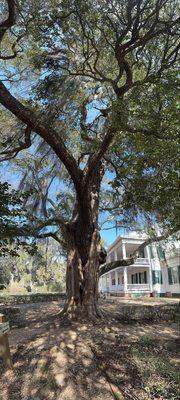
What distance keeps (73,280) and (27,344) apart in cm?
395

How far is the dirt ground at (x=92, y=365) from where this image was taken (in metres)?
5.54

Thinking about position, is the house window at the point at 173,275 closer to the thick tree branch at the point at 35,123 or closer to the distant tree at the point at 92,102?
the distant tree at the point at 92,102

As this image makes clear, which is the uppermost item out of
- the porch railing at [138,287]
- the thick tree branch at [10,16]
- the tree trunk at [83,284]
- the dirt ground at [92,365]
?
the thick tree branch at [10,16]

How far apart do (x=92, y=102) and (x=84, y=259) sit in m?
5.41

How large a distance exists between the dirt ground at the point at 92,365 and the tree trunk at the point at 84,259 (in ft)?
5.16

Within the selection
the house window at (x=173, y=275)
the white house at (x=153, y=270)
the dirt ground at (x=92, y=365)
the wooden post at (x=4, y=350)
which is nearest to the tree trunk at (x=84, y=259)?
the dirt ground at (x=92, y=365)

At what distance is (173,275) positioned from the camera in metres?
29.0

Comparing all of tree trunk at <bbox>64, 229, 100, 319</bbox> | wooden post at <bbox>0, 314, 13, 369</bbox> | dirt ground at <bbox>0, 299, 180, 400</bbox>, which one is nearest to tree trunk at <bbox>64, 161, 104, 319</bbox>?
tree trunk at <bbox>64, 229, 100, 319</bbox>

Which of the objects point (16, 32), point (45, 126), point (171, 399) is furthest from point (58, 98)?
point (171, 399)

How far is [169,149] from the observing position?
6938 mm

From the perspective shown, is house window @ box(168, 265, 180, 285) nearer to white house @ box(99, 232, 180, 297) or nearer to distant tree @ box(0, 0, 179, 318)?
white house @ box(99, 232, 180, 297)

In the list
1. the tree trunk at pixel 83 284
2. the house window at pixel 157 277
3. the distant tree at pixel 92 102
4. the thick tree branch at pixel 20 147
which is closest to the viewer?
the distant tree at pixel 92 102

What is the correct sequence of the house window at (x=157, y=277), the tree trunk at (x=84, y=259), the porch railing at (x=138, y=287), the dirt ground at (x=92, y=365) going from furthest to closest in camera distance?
the house window at (x=157, y=277)
the porch railing at (x=138, y=287)
the tree trunk at (x=84, y=259)
the dirt ground at (x=92, y=365)

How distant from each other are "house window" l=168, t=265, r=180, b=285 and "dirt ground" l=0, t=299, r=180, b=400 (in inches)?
737
